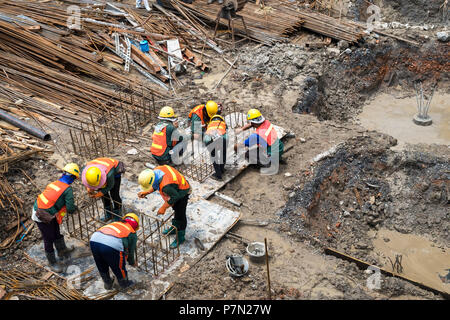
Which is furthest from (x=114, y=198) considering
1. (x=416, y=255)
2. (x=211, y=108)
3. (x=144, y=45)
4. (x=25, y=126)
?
(x=144, y=45)

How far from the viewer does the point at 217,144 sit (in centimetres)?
970

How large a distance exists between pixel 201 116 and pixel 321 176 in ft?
10.3

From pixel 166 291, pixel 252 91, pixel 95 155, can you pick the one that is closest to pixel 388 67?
pixel 252 91

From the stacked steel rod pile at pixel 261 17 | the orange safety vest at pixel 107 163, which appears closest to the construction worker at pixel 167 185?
the orange safety vest at pixel 107 163

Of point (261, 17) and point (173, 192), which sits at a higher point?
point (261, 17)

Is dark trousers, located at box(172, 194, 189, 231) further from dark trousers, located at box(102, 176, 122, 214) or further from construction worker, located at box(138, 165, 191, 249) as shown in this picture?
dark trousers, located at box(102, 176, 122, 214)

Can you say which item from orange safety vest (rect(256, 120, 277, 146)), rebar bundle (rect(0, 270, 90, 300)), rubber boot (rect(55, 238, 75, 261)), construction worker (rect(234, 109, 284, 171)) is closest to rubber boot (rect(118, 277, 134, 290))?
rebar bundle (rect(0, 270, 90, 300))

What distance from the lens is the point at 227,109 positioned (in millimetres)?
12344

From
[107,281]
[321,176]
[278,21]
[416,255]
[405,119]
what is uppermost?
[278,21]

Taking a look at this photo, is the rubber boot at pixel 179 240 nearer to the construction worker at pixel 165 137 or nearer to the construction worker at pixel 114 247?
the construction worker at pixel 114 247

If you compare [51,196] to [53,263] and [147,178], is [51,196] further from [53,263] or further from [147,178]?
[147,178]

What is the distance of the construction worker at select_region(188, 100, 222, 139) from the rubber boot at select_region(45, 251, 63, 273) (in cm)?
456

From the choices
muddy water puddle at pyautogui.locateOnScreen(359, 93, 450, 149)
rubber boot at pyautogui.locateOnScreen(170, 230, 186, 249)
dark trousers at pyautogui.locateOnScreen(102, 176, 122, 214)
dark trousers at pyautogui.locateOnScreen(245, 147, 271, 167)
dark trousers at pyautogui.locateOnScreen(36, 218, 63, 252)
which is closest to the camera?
dark trousers at pyautogui.locateOnScreen(36, 218, 63, 252)

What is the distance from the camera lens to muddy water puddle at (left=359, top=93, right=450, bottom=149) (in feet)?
44.9
